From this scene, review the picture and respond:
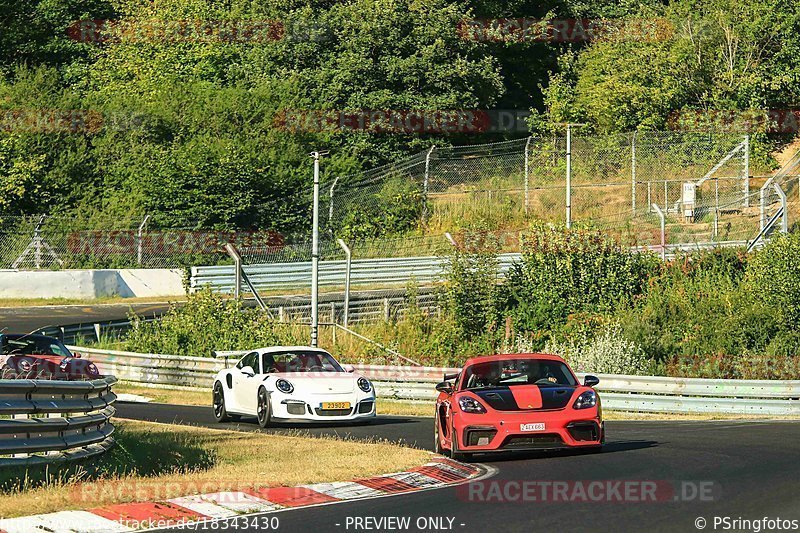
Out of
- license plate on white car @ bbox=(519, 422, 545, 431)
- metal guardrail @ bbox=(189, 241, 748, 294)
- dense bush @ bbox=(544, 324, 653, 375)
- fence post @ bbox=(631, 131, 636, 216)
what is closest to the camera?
license plate on white car @ bbox=(519, 422, 545, 431)

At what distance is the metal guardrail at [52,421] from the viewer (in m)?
11.7

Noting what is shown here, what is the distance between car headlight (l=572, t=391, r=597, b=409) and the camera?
1552 centimetres

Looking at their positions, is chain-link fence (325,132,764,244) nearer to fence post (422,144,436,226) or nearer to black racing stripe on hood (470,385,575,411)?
fence post (422,144,436,226)

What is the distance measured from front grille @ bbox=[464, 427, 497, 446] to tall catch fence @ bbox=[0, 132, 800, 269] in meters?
27.8

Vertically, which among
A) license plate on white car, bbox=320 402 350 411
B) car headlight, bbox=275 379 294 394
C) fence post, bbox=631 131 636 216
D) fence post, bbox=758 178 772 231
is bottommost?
license plate on white car, bbox=320 402 350 411

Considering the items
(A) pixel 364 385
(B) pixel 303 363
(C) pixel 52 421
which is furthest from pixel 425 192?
(C) pixel 52 421

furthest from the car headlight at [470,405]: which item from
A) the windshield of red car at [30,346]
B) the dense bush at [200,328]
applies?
the dense bush at [200,328]

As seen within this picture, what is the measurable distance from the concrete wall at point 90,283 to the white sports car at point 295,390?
906 inches

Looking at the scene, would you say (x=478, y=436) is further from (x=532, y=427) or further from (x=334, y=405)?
(x=334, y=405)

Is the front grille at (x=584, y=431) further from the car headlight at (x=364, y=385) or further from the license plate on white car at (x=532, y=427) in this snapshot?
the car headlight at (x=364, y=385)

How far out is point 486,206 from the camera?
48.5 m

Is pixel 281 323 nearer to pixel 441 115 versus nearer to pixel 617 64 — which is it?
pixel 441 115

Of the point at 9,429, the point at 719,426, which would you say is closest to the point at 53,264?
the point at 719,426

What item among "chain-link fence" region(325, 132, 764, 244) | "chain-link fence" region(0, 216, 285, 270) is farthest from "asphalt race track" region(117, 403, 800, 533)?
"chain-link fence" region(0, 216, 285, 270)
